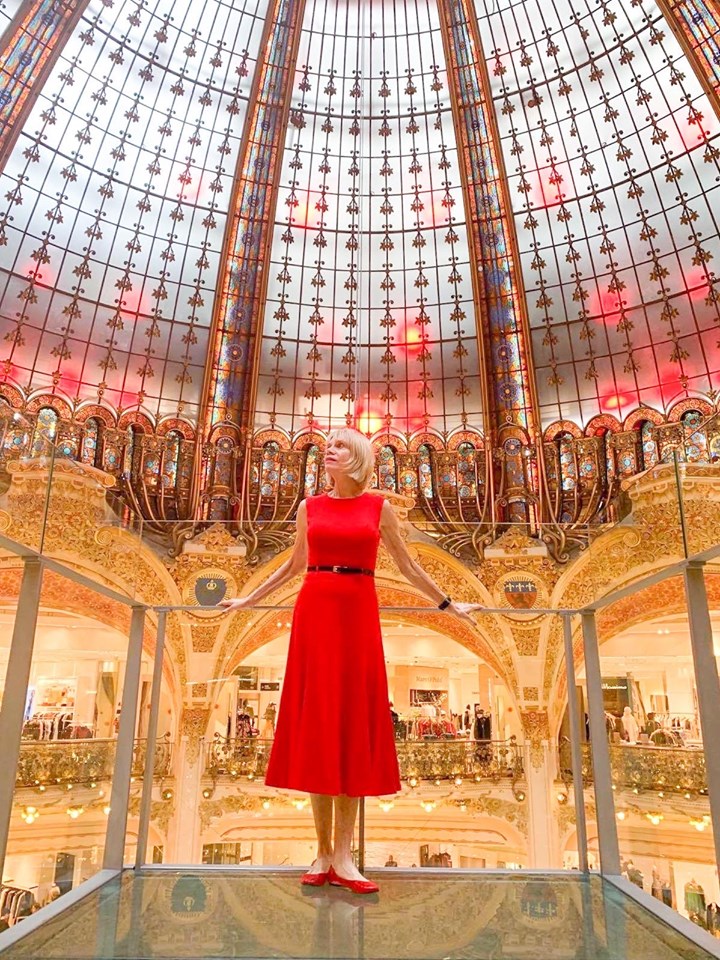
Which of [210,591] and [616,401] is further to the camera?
[616,401]

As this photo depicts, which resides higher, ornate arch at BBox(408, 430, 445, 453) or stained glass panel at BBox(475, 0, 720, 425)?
stained glass panel at BBox(475, 0, 720, 425)

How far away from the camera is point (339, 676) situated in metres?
3.08

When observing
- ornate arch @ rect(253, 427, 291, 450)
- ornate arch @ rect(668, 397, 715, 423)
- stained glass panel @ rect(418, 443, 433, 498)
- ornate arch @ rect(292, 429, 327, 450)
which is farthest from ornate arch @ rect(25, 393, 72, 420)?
ornate arch @ rect(668, 397, 715, 423)

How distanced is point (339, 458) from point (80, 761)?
3.02m

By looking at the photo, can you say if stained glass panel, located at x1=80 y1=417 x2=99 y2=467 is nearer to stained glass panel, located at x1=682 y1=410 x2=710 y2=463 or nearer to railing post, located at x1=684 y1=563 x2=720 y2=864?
stained glass panel, located at x1=682 y1=410 x2=710 y2=463

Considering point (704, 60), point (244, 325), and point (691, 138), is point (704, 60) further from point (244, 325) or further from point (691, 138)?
point (244, 325)

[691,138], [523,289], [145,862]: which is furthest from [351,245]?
[145,862]

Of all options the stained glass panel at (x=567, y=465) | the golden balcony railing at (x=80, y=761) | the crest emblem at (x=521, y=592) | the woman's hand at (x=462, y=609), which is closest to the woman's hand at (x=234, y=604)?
the golden balcony railing at (x=80, y=761)

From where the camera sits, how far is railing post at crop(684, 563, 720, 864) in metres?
2.36

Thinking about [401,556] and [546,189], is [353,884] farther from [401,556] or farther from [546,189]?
[546,189]

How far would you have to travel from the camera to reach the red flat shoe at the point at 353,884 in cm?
298

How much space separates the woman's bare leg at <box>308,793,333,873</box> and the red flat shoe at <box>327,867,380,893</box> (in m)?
A: 0.04

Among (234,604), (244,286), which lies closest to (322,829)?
(234,604)

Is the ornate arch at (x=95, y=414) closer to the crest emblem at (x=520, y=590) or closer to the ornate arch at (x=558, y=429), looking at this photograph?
the ornate arch at (x=558, y=429)
